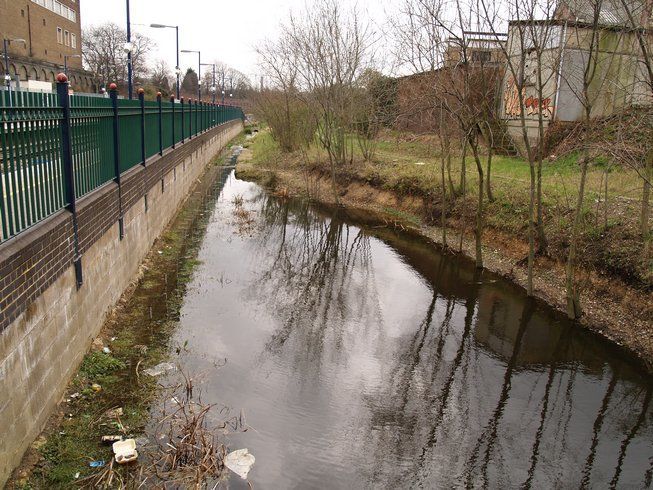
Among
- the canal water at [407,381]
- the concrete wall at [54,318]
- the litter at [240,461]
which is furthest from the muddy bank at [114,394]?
the litter at [240,461]

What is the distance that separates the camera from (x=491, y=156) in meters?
16.5

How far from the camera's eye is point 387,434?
6.13 metres

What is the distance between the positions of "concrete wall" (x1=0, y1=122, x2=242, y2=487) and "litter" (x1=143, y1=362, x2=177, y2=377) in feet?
2.67

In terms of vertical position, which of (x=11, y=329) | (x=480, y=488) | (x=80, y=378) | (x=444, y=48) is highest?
(x=444, y=48)

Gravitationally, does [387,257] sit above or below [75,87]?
below

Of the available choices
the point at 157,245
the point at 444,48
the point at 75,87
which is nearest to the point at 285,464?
the point at 157,245

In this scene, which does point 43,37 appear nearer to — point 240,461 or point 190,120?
point 190,120

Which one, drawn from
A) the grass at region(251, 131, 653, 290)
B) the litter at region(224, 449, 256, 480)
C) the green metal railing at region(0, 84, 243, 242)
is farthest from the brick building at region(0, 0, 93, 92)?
the litter at region(224, 449, 256, 480)

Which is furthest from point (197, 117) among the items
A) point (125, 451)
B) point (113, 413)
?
point (125, 451)

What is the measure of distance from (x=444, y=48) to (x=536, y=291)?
20.9 feet

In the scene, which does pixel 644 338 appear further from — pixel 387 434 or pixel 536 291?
pixel 387 434

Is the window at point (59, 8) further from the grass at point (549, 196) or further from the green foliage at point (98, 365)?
the green foliage at point (98, 365)

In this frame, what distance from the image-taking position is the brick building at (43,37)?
45.3 m

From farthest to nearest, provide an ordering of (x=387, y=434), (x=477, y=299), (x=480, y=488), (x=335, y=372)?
(x=477, y=299)
(x=335, y=372)
(x=387, y=434)
(x=480, y=488)
